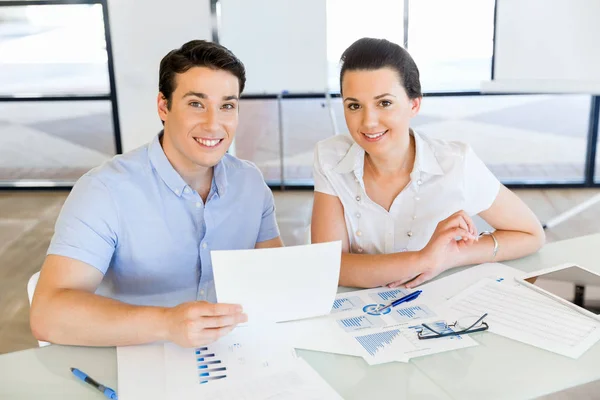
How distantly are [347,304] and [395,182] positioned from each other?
1.45ft

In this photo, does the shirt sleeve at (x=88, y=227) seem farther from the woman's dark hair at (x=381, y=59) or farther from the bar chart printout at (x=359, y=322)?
the woman's dark hair at (x=381, y=59)

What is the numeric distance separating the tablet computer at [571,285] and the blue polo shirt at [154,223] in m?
0.75

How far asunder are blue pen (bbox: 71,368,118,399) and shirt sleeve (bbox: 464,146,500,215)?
1058 mm

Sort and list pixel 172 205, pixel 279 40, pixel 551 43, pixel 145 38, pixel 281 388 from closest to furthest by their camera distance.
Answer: pixel 281 388
pixel 172 205
pixel 551 43
pixel 279 40
pixel 145 38

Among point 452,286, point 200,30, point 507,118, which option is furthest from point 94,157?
point 452,286

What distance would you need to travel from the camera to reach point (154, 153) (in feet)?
5.48

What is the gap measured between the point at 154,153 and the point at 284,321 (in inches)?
21.9

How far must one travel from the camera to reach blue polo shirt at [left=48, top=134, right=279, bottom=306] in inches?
61.2

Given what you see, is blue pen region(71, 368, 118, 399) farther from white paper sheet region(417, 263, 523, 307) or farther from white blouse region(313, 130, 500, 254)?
white blouse region(313, 130, 500, 254)

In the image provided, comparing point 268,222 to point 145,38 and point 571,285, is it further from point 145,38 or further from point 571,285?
point 145,38

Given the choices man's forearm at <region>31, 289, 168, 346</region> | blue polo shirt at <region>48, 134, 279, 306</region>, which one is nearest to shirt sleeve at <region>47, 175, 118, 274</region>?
blue polo shirt at <region>48, 134, 279, 306</region>

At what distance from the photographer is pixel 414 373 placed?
4.06 ft

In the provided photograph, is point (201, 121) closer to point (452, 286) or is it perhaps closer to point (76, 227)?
point (76, 227)

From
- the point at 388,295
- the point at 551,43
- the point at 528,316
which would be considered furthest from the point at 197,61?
the point at 551,43
